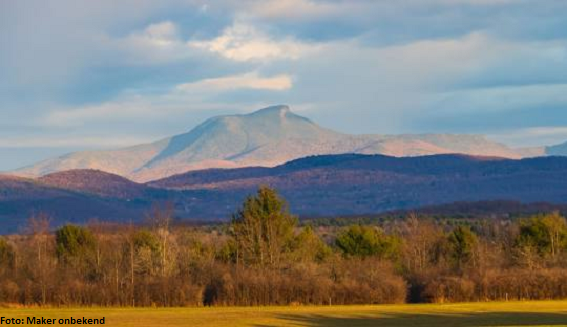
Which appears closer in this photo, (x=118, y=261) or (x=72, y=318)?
(x=72, y=318)

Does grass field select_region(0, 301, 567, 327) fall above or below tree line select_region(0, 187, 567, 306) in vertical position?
below

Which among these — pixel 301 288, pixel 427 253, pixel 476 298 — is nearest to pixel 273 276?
pixel 301 288

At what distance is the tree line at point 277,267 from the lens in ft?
289

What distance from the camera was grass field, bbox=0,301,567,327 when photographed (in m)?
64.0

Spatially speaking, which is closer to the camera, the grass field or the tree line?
the grass field

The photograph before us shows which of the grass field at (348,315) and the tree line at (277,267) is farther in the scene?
the tree line at (277,267)

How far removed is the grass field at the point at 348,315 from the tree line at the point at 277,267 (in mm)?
7564

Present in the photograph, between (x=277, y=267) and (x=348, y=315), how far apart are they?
2223cm

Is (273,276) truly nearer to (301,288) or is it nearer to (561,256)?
(301,288)

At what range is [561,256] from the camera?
100 meters

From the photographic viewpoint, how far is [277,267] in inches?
3688

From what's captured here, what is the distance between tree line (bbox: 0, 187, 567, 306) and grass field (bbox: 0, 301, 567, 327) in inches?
298

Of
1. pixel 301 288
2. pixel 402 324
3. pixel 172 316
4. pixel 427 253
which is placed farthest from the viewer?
pixel 427 253

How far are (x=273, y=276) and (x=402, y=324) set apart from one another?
→ 27.3m
